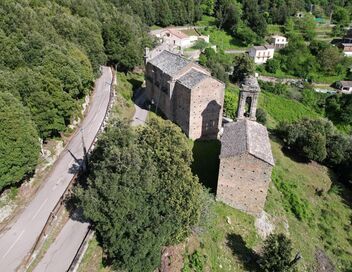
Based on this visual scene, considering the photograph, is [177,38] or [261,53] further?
[261,53]

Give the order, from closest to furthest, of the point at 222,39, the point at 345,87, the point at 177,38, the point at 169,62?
the point at 169,62 < the point at 345,87 < the point at 177,38 < the point at 222,39

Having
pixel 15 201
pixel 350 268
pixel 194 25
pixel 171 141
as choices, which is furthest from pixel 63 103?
pixel 194 25

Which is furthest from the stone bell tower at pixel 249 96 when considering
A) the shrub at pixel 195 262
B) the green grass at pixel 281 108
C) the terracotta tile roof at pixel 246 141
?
the green grass at pixel 281 108

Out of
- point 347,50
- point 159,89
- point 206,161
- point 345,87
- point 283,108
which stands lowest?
point 345,87

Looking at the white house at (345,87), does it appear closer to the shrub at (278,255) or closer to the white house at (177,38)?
the white house at (177,38)

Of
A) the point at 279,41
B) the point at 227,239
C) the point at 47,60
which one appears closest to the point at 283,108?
the point at 279,41

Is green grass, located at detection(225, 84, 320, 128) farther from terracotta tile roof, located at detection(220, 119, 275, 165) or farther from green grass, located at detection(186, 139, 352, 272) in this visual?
terracotta tile roof, located at detection(220, 119, 275, 165)

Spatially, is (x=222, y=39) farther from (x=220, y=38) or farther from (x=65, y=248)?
(x=65, y=248)
